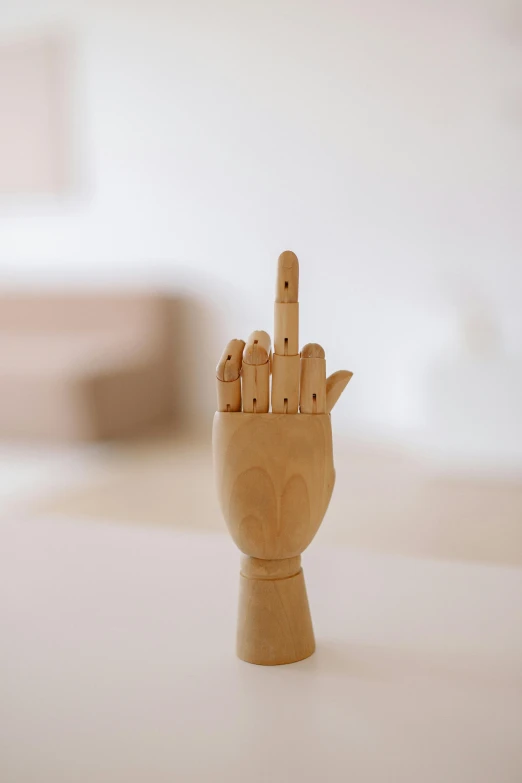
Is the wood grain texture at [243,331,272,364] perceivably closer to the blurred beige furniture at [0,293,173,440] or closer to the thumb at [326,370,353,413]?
the thumb at [326,370,353,413]

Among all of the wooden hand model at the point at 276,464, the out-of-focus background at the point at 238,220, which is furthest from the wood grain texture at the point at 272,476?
the out-of-focus background at the point at 238,220

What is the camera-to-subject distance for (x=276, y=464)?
84cm

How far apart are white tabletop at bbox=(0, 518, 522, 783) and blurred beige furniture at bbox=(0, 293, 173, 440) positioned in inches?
40.9

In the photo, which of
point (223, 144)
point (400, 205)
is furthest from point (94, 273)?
point (400, 205)

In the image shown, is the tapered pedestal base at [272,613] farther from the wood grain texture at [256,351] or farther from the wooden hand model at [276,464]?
the wood grain texture at [256,351]

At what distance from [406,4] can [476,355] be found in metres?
0.75

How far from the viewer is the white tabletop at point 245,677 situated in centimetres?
74

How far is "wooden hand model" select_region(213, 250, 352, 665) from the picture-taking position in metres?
0.84

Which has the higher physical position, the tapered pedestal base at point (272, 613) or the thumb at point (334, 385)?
the thumb at point (334, 385)

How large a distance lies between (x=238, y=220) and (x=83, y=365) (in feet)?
1.87

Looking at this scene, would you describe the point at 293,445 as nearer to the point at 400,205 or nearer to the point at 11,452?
the point at 400,205

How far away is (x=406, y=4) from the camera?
185 centimetres

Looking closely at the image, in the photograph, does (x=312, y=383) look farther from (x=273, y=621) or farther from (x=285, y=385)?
(x=273, y=621)

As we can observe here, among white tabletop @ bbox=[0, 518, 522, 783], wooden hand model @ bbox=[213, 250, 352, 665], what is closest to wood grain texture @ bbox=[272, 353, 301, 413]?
wooden hand model @ bbox=[213, 250, 352, 665]
